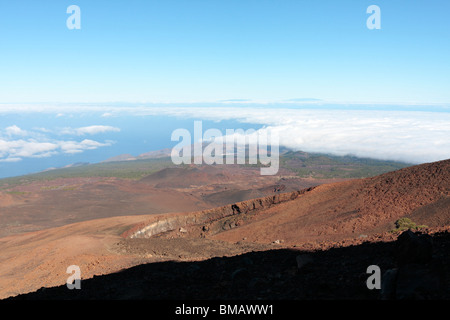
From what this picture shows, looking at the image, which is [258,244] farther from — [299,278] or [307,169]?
[307,169]

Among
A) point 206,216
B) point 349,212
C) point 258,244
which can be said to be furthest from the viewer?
point 206,216

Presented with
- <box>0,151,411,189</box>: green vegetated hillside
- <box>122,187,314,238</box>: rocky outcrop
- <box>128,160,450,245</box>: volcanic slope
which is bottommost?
<box>0,151,411,189</box>: green vegetated hillside

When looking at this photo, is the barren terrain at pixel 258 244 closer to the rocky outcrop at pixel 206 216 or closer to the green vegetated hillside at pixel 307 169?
the rocky outcrop at pixel 206 216

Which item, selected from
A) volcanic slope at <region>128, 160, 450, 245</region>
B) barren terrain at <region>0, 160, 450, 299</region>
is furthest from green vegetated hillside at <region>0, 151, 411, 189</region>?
volcanic slope at <region>128, 160, 450, 245</region>

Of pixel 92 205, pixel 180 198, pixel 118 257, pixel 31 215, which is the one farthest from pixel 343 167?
pixel 118 257

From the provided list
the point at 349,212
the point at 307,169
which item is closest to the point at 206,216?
the point at 349,212

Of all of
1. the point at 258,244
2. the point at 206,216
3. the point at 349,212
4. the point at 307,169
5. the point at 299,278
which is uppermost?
the point at 299,278

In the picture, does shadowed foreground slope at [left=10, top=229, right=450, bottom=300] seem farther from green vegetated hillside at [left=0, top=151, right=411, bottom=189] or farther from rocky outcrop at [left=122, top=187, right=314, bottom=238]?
green vegetated hillside at [left=0, top=151, right=411, bottom=189]

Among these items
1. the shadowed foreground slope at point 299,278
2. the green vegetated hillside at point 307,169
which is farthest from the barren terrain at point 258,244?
the green vegetated hillside at point 307,169
